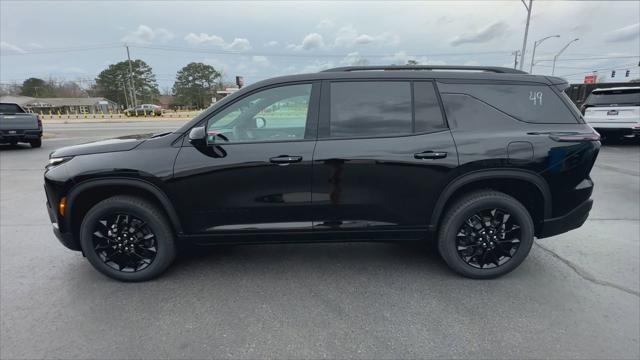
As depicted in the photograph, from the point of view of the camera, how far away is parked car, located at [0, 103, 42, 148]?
447 inches

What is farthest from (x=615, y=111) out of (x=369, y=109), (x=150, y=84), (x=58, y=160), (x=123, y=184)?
(x=150, y=84)

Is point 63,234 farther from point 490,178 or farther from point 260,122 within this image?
point 490,178

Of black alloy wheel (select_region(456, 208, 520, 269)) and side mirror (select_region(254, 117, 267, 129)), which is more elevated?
side mirror (select_region(254, 117, 267, 129))

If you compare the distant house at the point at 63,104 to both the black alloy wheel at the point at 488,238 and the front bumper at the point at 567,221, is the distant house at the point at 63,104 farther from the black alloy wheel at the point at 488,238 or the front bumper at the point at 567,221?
the front bumper at the point at 567,221

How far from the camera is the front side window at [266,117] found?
3.13 m

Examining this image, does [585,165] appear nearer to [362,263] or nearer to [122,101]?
[362,263]

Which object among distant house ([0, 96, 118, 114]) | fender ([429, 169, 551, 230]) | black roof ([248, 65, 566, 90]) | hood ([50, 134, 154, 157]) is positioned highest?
distant house ([0, 96, 118, 114])

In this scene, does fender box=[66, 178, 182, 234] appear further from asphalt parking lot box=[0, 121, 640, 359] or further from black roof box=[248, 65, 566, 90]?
black roof box=[248, 65, 566, 90]

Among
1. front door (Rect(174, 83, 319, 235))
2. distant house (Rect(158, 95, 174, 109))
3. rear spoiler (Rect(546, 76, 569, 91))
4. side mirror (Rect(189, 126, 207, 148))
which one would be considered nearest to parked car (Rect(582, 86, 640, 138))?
rear spoiler (Rect(546, 76, 569, 91))

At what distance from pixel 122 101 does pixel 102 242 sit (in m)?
92.2

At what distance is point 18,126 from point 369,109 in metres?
13.2

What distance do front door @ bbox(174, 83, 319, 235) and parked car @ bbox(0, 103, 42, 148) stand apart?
12.0 meters

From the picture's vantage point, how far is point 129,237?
3.21 meters

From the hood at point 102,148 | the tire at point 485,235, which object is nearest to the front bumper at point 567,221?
the tire at point 485,235
